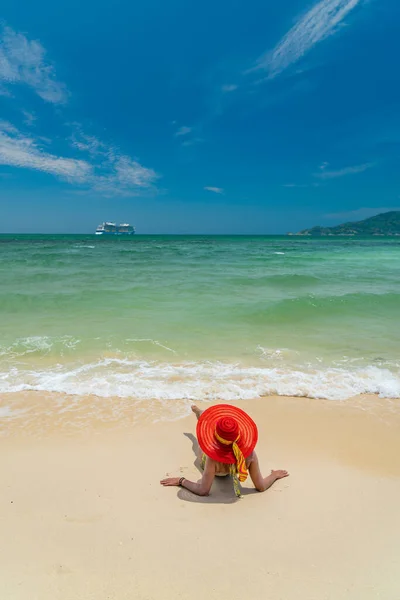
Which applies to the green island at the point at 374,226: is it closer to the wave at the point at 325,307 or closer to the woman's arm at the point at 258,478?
the wave at the point at 325,307

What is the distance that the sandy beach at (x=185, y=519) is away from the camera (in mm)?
2119

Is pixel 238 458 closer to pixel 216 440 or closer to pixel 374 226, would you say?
pixel 216 440

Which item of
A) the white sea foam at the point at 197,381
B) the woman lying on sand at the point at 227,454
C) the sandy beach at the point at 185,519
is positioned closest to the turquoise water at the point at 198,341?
the white sea foam at the point at 197,381

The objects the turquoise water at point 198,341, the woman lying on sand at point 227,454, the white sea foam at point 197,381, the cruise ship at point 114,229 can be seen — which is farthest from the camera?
the cruise ship at point 114,229

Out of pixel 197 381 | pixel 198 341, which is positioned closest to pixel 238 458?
pixel 197 381

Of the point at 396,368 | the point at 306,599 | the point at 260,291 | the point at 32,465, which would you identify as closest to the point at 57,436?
the point at 32,465

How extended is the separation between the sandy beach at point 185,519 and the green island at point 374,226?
561ft

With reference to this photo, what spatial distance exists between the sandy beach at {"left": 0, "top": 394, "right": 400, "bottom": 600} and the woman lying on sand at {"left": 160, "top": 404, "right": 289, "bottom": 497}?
10 centimetres

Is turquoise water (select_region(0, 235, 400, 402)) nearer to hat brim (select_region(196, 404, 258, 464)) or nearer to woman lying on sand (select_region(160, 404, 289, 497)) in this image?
hat brim (select_region(196, 404, 258, 464))

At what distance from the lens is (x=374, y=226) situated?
160 metres

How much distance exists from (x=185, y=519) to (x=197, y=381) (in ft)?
9.66

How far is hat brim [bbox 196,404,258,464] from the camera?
117 inches

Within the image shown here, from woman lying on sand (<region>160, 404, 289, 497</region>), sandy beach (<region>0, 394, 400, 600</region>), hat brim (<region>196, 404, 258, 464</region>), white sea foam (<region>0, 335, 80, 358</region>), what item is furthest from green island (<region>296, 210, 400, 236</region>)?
woman lying on sand (<region>160, 404, 289, 497</region>)

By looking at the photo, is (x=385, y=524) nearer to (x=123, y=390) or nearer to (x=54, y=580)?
(x=54, y=580)
